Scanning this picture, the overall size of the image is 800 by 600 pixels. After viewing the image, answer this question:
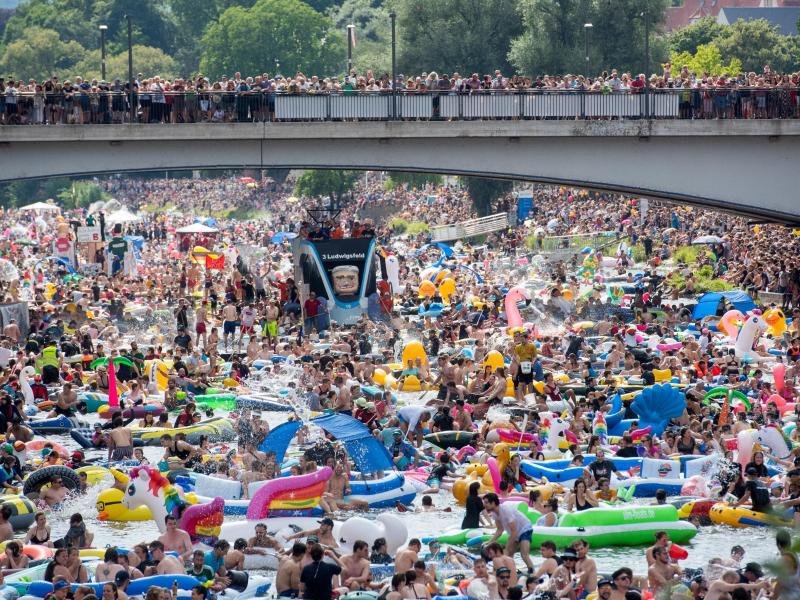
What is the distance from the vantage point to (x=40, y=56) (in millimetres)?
118875

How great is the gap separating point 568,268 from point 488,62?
19047mm

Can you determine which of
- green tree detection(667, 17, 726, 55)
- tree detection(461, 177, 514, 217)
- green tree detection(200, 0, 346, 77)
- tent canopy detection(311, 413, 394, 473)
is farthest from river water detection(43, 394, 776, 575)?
green tree detection(200, 0, 346, 77)

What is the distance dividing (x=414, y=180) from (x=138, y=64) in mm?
36797

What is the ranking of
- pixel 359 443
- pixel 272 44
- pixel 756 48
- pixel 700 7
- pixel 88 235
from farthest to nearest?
pixel 700 7, pixel 272 44, pixel 756 48, pixel 88 235, pixel 359 443

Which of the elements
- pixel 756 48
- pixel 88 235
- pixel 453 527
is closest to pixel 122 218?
pixel 88 235

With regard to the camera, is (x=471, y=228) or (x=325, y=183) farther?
(x=325, y=183)

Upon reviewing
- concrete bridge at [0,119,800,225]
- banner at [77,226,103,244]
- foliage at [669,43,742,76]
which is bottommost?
banner at [77,226,103,244]

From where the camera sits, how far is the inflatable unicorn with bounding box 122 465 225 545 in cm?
2008

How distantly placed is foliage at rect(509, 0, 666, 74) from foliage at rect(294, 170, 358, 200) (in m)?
20.9

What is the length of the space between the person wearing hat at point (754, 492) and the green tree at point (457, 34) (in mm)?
48524

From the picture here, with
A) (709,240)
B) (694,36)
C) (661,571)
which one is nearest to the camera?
(661,571)

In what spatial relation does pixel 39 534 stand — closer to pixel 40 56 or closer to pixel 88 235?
pixel 88 235

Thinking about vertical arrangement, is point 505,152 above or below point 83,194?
above

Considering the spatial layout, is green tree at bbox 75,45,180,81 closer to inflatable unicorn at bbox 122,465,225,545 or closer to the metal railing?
A: the metal railing
